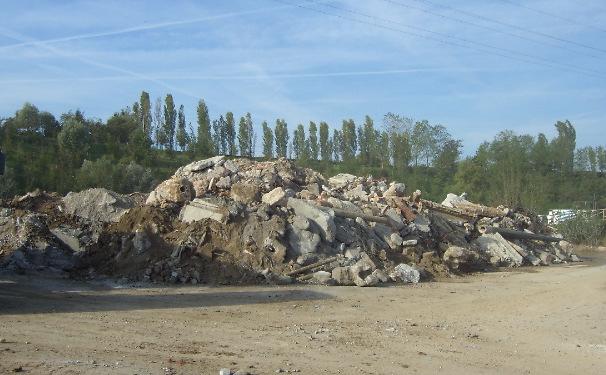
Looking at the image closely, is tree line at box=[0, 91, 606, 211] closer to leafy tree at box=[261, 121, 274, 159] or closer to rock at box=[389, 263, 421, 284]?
leafy tree at box=[261, 121, 274, 159]

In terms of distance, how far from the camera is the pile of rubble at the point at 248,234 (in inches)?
609

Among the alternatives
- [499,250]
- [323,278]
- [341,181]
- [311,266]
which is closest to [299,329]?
[323,278]

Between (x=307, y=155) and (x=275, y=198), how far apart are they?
139 ft

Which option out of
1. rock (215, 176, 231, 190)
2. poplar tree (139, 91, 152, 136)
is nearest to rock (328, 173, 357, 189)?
rock (215, 176, 231, 190)

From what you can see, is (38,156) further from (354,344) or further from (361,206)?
(354,344)

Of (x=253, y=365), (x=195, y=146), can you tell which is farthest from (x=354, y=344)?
(x=195, y=146)

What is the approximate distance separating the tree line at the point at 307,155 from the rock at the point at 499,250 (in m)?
19.8

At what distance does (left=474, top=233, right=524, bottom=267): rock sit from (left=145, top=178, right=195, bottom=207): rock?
10440 millimetres

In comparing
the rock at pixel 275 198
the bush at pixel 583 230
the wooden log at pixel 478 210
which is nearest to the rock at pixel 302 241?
the rock at pixel 275 198

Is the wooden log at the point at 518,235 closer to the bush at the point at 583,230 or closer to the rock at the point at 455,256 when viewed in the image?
the rock at the point at 455,256

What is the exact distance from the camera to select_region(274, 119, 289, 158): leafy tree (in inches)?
2477

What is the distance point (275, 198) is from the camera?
1784 cm

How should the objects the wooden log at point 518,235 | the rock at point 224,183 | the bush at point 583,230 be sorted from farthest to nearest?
the bush at point 583,230 < the wooden log at point 518,235 < the rock at point 224,183

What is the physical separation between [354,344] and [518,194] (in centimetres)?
3903
